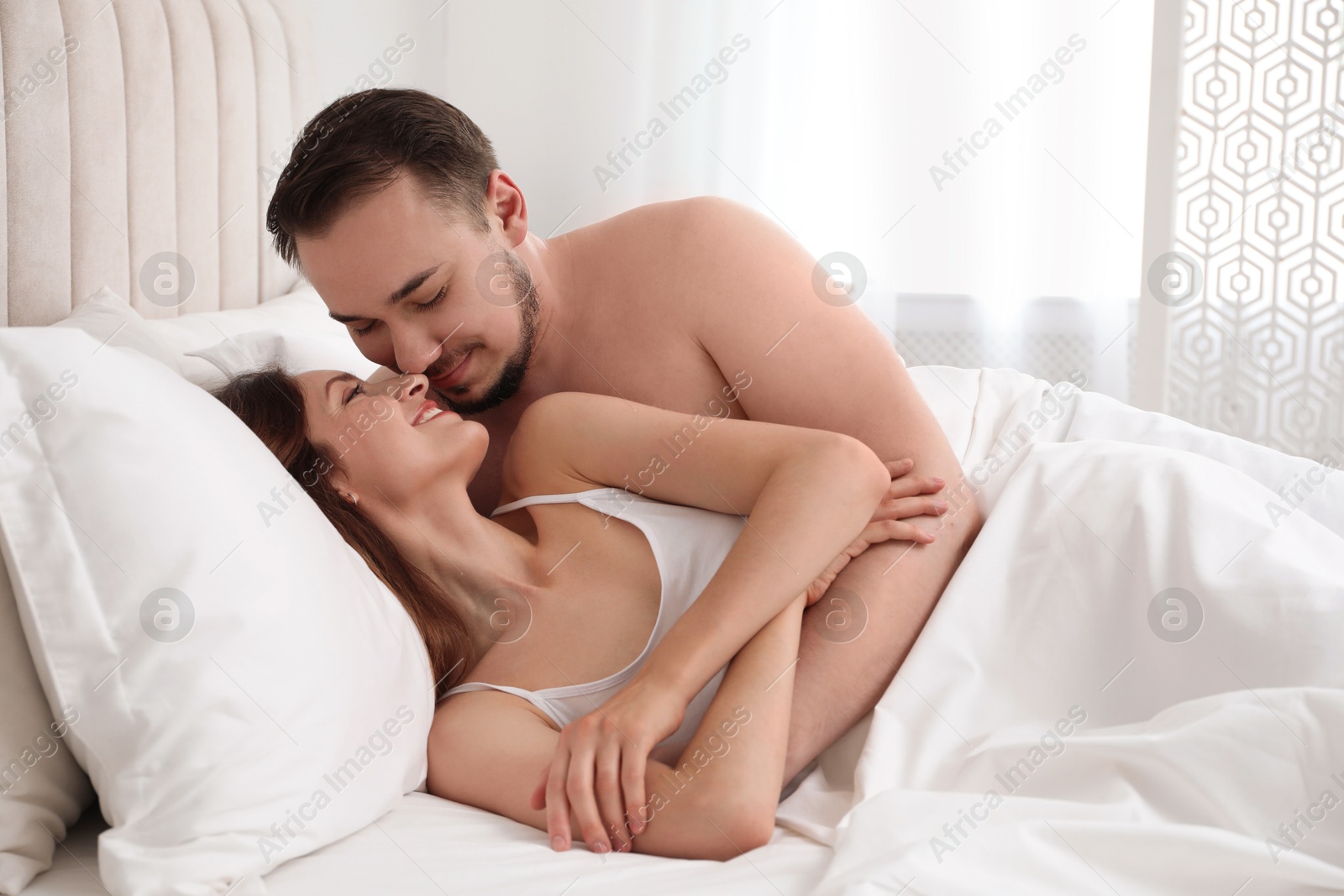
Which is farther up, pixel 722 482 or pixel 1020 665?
pixel 722 482

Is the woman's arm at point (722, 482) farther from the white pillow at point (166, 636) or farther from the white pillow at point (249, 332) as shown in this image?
the white pillow at point (249, 332)

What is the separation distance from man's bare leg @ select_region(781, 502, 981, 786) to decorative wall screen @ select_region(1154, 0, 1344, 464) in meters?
1.37

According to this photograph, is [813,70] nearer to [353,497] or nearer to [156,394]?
[353,497]

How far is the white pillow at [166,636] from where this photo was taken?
0.69m

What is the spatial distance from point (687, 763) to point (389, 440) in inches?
20.6

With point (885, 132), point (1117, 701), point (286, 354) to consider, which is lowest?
point (1117, 701)

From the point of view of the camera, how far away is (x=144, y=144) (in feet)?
4.91

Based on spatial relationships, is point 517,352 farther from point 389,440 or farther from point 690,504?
point 690,504

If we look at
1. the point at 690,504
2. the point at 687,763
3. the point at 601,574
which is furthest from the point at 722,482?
the point at 687,763

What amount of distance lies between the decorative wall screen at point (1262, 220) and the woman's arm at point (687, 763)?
5.42ft

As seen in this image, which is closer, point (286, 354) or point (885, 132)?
point (286, 354)

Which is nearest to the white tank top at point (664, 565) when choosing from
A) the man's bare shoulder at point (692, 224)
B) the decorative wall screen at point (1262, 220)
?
the man's bare shoulder at point (692, 224)

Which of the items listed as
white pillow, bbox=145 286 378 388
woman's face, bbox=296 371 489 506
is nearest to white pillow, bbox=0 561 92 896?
woman's face, bbox=296 371 489 506

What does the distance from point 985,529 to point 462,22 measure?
2.16 metres
